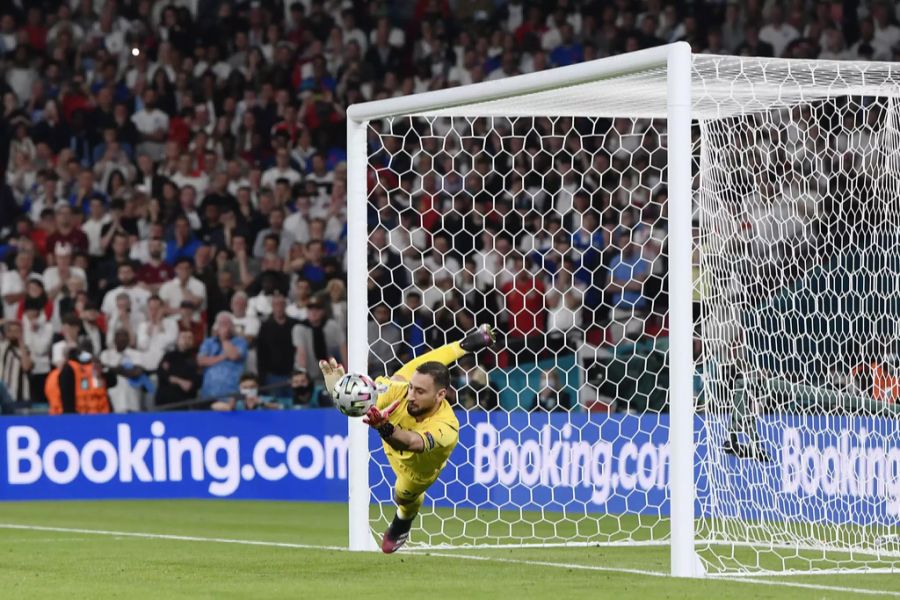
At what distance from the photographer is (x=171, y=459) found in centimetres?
1586

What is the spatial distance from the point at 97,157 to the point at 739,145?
10402 mm

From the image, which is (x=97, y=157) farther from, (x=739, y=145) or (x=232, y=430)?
(x=739, y=145)

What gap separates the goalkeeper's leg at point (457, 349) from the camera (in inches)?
413

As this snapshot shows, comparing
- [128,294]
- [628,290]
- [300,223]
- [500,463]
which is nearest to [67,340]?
[128,294]

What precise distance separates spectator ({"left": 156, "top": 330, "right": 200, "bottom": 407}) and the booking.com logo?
28.5 inches

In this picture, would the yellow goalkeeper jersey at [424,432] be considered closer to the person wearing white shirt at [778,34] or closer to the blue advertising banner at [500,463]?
the blue advertising banner at [500,463]

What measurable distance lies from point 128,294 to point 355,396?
916cm

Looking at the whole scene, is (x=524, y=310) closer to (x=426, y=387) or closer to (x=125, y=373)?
(x=125, y=373)

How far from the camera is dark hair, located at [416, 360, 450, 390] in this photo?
10.1 m

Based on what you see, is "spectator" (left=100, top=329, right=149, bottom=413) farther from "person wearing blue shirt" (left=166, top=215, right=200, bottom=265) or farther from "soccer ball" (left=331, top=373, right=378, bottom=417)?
"soccer ball" (left=331, top=373, right=378, bottom=417)

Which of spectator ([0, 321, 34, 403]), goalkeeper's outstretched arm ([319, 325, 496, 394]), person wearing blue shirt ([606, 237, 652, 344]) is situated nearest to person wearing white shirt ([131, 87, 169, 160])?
spectator ([0, 321, 34, 403])

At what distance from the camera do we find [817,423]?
39.7ft

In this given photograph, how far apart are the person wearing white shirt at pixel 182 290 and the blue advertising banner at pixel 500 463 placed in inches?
88.3

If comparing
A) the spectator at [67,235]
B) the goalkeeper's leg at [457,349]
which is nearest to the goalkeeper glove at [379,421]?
the goalkeeper's leg at [457,349]
